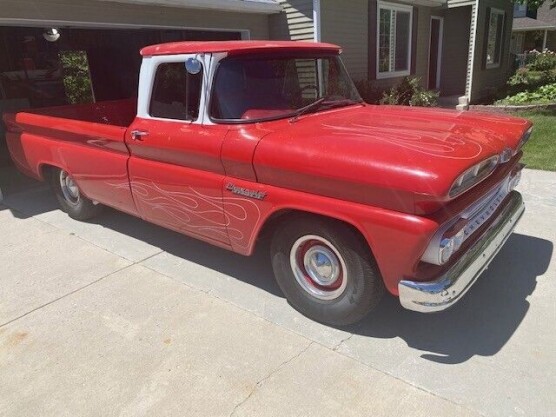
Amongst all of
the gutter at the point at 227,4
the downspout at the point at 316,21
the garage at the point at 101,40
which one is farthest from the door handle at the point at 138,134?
the downspout at the point at 316,21

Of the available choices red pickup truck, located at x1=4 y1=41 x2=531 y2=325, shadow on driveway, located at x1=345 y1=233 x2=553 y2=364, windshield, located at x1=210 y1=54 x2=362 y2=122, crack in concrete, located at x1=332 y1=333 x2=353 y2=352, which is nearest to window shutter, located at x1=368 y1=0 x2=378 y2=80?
red pickup truck, located at x1=4 y1=41 x2=531 y2=325

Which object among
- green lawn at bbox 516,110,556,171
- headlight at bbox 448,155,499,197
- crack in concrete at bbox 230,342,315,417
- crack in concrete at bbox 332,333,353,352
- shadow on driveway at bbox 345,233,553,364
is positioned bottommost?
green lawn at bbox 516,110,556,171

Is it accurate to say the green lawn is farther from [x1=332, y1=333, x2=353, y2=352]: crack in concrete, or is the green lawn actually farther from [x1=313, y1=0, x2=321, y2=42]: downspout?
[x1=332, y1=333, x2=353, y2=352]: crack in concrete

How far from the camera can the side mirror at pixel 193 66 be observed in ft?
10.6

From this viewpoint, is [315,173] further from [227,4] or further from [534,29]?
[534,29]

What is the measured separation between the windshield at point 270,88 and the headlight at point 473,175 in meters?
1.37

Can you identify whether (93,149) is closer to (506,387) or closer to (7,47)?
(506,387)

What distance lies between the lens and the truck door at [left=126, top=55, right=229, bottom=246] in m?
3.28

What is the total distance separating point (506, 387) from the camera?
2471 millimetres

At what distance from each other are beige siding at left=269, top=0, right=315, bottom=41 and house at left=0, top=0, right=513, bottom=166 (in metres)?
0.02

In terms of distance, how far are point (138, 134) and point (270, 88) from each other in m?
1.18

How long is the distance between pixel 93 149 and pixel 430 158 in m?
3.26

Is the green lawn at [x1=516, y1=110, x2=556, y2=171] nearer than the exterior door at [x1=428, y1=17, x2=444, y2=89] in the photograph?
Yes

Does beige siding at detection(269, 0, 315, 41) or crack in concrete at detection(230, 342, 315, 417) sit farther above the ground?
beige siding at detection(269, 0, 315, 41)
